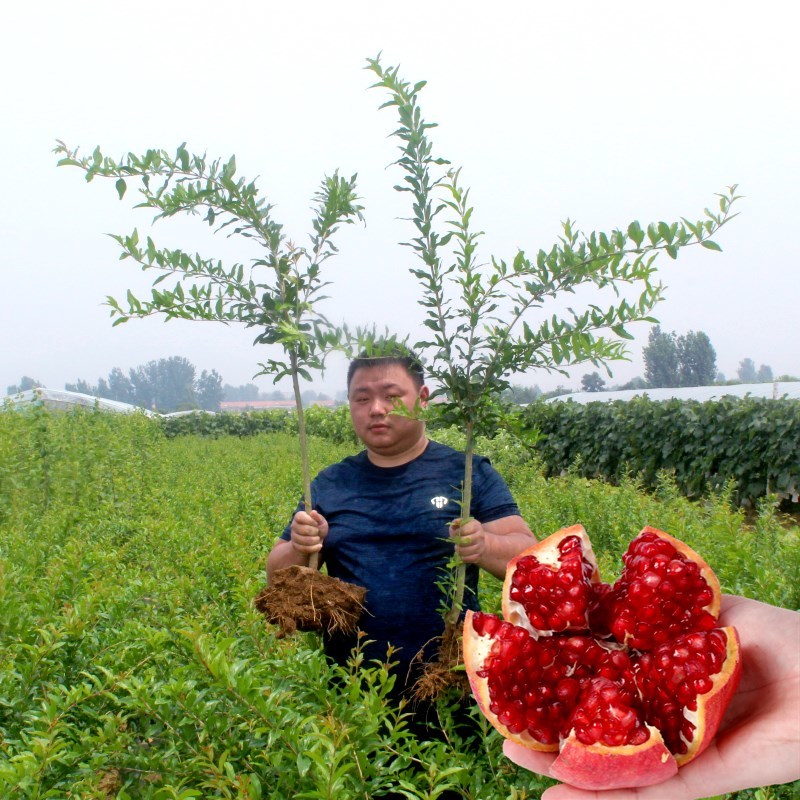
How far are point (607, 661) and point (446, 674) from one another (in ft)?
2.10

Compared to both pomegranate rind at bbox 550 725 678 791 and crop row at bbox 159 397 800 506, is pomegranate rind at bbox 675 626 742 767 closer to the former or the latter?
pomegranate rind at bbox 550 725 678 791

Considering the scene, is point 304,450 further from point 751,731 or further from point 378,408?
point 751,731

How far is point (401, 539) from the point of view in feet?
8.53

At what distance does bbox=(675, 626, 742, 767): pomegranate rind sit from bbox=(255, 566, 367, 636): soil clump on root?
45.8 inches

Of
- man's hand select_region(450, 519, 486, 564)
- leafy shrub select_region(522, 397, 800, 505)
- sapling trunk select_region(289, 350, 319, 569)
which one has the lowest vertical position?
leafy shrub select_region(522, 397, 800, 505)

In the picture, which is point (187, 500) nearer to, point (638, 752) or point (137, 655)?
point (137, 655)

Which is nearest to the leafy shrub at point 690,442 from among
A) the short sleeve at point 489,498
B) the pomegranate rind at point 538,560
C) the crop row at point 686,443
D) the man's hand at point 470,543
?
the crop row at point 686,443

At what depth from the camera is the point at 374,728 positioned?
68.5 inches

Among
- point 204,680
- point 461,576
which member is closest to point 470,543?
point 461,576

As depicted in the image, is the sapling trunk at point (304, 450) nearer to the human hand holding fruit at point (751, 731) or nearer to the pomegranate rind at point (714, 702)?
the human hand holding fruit at point (751, 731)

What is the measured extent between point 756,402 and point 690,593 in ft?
39.3

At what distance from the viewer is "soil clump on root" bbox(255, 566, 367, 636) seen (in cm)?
237

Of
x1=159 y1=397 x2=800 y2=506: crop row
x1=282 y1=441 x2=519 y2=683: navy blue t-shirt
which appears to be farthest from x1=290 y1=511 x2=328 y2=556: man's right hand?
x1=159 y1=397 x2=800 y2=506: crop row

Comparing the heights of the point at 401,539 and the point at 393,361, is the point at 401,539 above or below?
below
